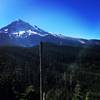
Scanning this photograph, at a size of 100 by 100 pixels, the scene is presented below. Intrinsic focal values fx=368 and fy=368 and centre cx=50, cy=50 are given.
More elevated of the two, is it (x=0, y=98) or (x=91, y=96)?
(x=91, y=96)

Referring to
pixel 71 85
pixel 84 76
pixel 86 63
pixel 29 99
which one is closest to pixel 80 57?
pixel 86 63

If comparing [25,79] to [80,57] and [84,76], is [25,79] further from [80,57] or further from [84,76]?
[80,57]

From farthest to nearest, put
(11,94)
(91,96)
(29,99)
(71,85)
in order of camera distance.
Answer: (11,94), (71,85), (29,99), (91,96)

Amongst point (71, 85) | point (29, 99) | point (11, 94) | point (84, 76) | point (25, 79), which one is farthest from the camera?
point (25, 79)

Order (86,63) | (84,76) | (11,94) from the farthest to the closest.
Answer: (86,63) → (84,76) → (11,94)

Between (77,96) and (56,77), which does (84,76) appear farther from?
(77,96)

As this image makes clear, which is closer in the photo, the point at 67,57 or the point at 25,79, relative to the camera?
the point at 25,79

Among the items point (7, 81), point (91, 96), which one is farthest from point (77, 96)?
point (7, 81)

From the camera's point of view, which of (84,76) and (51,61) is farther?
(51,61)

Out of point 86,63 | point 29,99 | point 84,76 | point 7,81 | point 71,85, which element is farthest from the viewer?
point 86,63
